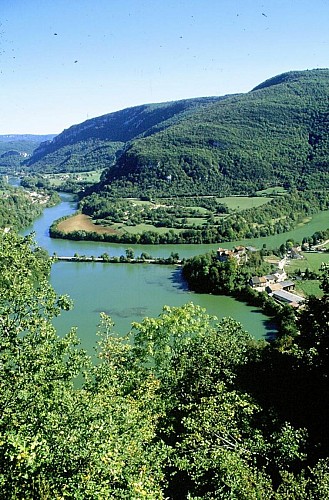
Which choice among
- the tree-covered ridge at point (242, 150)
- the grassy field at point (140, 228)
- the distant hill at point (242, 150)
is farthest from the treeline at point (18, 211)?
the tree-covered ridge at point (242, 150)

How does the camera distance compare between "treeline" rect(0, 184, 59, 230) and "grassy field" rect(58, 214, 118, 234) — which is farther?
"treeline" rect(0, 184, 59, 230)

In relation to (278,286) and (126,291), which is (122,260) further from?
(278,286)

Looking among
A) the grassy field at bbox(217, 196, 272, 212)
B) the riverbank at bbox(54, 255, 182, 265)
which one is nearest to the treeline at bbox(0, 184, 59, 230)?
the riverbank at bbox(54, 255, 182, 265)

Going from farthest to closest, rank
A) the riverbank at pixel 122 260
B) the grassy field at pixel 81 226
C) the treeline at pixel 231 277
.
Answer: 1. the grassy field at pixel 81 226
2. the riverbank at pixel 122 260
3. the treeline at pixel 231 277

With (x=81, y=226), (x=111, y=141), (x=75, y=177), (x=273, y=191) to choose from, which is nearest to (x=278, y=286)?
(x=81, y=226)

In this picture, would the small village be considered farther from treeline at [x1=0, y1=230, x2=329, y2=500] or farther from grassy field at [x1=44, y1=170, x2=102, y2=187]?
grassy field at [x1=44, y1=170, x2=102, y2=187]

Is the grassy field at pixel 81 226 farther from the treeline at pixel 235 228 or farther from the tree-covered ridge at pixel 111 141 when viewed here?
the tree-covered ridge at pixel 111 141
